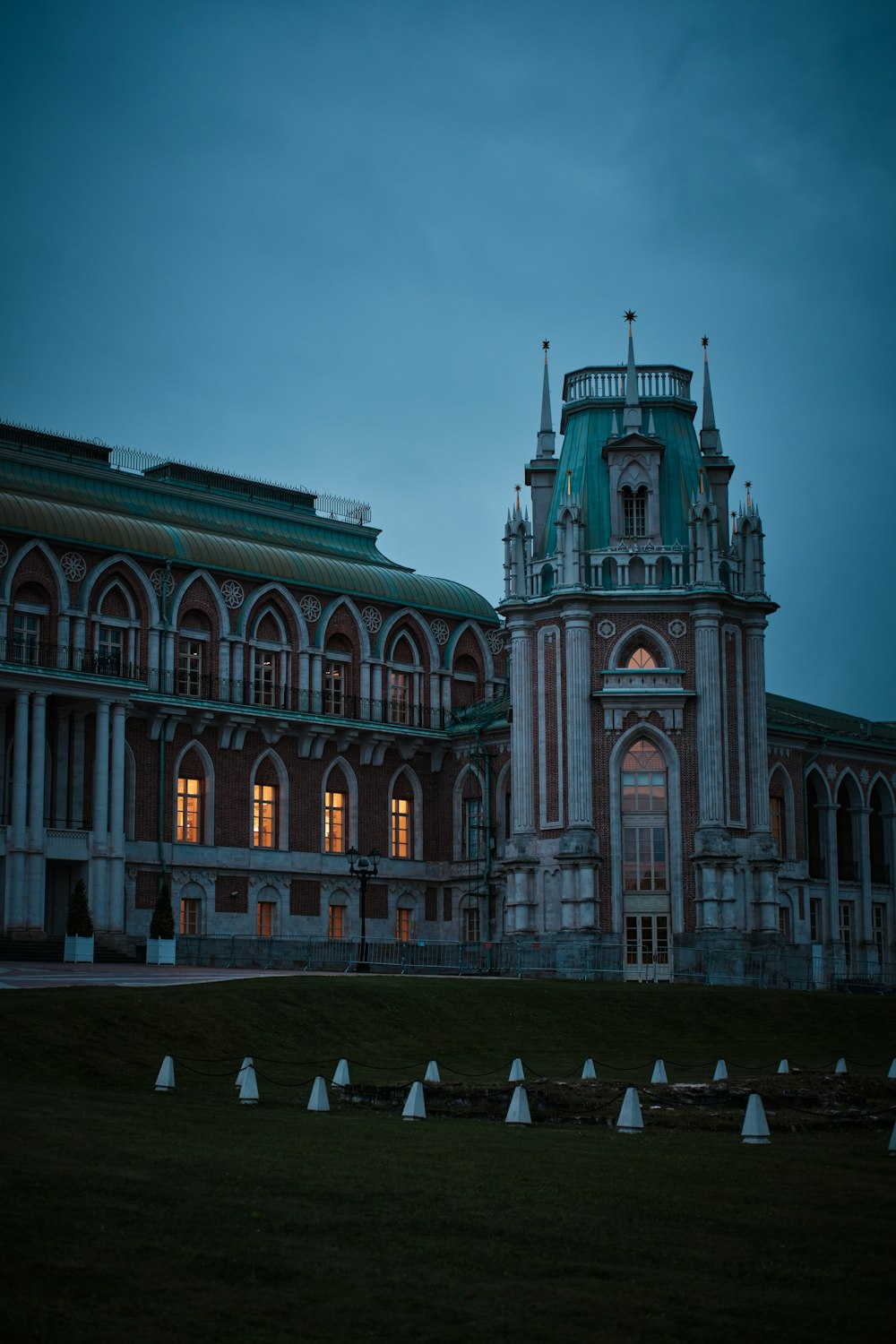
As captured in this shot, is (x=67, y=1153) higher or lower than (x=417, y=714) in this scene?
lower

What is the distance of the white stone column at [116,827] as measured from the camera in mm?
54812

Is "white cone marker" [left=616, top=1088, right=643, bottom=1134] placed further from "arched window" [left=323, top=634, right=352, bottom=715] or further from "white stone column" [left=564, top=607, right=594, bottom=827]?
"arched window" [left=323, top=634, right=352, bottom=715]

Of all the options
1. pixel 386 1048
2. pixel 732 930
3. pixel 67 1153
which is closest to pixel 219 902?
pixel 732 930

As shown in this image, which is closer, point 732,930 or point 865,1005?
point 865,1005

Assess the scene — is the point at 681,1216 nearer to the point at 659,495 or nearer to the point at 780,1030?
the point at 780,1030

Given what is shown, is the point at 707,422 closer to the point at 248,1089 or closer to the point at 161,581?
the point at 161,581

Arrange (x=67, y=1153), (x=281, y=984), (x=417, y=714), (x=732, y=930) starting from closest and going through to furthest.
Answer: (x=67, y=1153), (x=281, y=984), (x=732, y=930), (x=417, y=714)

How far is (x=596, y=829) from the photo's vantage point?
57.3 metres

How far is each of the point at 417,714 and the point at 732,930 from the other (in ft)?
57.3

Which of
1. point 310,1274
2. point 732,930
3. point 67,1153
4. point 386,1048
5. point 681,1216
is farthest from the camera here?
point 732,930

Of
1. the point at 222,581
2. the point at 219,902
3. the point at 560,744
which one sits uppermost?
the point at 222,581

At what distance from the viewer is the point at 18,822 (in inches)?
2076

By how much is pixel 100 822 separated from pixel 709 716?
799 inches

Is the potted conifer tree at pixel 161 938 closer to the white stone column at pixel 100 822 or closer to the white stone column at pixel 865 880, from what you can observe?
the white stone column at pixel 100 822
